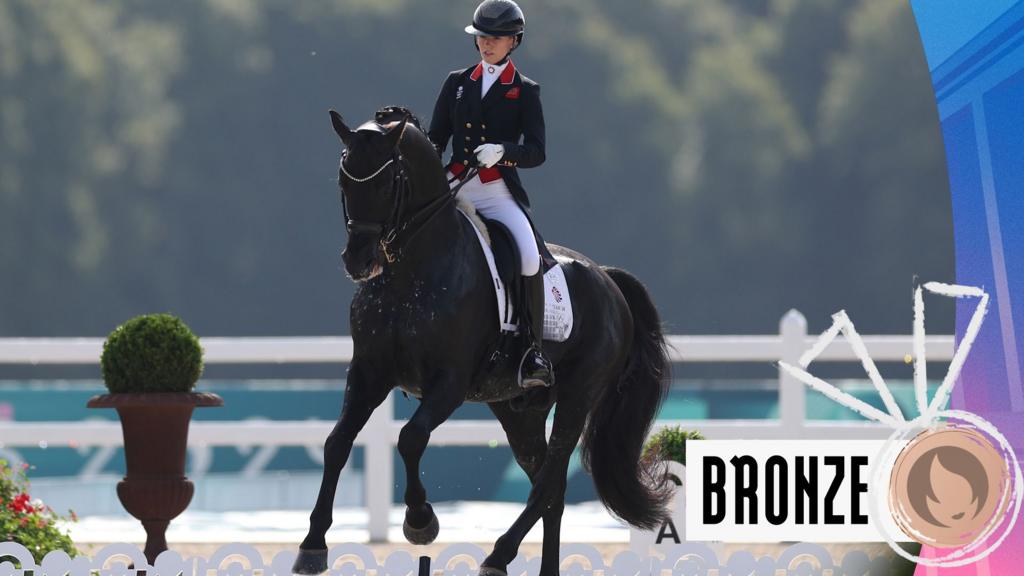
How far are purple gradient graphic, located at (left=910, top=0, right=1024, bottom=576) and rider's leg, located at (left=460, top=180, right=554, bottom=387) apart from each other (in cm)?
208

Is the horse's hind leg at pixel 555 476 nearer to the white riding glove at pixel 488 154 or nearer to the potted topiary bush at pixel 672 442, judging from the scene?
the white riding glove at pixel 488 154

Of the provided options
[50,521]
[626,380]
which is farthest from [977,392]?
[50,521]

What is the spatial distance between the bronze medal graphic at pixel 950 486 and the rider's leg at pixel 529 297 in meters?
1.82

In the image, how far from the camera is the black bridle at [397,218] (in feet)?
24.0

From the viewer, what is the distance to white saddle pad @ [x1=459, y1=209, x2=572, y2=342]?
27.2 ft

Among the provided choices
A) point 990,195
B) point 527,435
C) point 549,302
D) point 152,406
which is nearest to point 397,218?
point 549,302

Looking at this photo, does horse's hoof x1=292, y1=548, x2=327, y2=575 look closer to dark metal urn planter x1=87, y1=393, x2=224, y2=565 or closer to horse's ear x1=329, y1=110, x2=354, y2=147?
horse's ear x1=329, y1=110, x2=354, y2=147

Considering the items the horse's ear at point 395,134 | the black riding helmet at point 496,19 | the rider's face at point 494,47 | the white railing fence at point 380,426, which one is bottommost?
the white railing fence at point 380,426

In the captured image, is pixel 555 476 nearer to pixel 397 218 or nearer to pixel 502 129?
pixel 502 129

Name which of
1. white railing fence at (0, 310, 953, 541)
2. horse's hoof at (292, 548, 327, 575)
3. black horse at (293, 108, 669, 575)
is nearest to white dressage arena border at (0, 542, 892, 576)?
horse's hoof at (292, 548, 327, 575)

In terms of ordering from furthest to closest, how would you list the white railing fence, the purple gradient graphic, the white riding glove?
1. the white railing fence
2. the purple gradient graphic
3. the white riding glove

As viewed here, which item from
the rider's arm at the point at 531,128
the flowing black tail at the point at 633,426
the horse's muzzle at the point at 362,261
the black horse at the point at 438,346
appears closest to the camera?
the horse's muzzle at the point at 362,261

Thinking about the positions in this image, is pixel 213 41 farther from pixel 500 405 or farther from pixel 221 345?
pixel 500 405

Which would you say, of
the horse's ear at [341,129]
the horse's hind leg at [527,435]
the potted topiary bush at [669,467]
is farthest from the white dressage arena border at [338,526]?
the horse's ear at [341,129]
